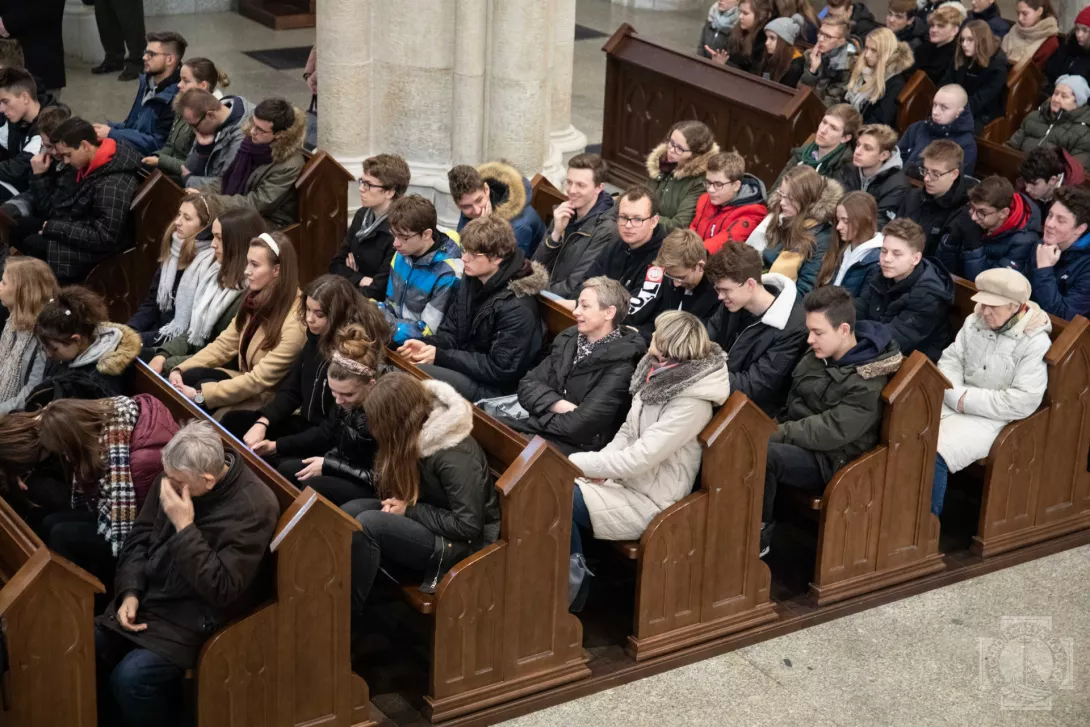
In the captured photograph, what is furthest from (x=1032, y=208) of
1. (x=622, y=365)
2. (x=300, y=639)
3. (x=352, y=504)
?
(x=300, y=639)

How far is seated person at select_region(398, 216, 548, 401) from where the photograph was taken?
5.86 m

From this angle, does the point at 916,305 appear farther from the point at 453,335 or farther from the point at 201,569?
the point at 201,569

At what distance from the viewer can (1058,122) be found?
329 inches

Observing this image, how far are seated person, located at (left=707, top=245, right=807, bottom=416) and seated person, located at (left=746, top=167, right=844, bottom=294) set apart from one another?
75 cm

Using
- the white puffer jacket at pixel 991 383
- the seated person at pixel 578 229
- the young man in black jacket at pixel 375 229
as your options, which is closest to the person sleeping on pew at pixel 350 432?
the young man in black jacket at pixel 375 229

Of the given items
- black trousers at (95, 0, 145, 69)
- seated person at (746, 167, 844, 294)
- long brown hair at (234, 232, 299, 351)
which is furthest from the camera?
black trousers at (95, 0, 145, 69)

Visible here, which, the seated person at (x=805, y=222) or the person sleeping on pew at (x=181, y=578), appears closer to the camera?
the person sleeping on pew at (x=181, y=578)

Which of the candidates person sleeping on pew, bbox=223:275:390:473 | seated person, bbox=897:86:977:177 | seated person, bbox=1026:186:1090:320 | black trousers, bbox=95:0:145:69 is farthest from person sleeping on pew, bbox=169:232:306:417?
black trousers, bbox=95:0:145:69

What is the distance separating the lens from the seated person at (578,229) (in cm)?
677

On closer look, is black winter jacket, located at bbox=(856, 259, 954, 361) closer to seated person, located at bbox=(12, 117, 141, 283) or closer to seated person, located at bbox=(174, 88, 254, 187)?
seated person, located at bbox=(174, 88, 254, 187)

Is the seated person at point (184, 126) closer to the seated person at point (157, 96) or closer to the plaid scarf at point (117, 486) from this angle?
the seated person at point (157, 96)

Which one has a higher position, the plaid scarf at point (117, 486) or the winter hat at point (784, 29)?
the winter hat at point (784, 29)

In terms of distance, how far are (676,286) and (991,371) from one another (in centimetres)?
131

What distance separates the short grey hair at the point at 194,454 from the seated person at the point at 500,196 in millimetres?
2569
